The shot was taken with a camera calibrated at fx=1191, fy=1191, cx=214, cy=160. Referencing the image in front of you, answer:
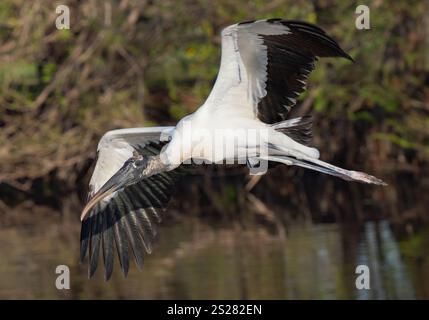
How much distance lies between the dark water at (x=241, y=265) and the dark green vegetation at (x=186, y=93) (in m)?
1.00

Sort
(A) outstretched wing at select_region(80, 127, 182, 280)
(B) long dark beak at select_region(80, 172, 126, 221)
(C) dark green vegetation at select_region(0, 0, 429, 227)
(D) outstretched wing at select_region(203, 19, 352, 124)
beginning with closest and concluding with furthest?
(D) outstretched wing at select_region(203, 19, 352, 124), (B) long dark beak at select_region(80, 172, 126, 221), (A) outstretched wing at select_region(80, 127, 182, 280), (C) dark green vegetation at select_region(0, 0, 429, 227)

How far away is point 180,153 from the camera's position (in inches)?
289

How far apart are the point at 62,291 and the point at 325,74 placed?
15.3 feet

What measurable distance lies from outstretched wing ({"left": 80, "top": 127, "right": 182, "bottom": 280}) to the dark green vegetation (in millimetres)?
4681

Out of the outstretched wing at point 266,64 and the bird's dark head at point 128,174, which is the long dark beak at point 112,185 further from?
the outstretched wing at point 266,64

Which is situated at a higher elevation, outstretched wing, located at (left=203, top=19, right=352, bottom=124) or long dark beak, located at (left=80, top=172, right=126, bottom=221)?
outstretched wing, located at (left=203, top=19, right=352, bottom=124)

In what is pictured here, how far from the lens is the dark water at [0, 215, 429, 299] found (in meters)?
9.88

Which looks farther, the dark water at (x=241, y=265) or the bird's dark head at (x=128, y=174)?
the dark water at (x=241, y=265)

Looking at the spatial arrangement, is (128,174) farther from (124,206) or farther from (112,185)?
(124,206)

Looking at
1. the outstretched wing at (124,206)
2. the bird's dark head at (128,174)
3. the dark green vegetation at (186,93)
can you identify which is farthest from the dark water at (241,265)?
the bird's dark head at (128,174)

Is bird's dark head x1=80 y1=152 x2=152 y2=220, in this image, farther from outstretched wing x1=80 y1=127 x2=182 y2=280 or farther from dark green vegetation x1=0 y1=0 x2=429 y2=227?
dark green vegetation x1=0 y1=0 x2=429 y2=227

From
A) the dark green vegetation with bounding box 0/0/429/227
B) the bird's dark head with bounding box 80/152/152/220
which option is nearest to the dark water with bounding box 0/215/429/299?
the dark green vegetation with bounding box 0/0/429/227

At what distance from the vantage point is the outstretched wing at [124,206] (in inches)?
311

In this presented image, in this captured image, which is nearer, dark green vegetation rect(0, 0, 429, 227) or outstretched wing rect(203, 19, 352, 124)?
outstretched wing rect(203, 19, 352, 124)
